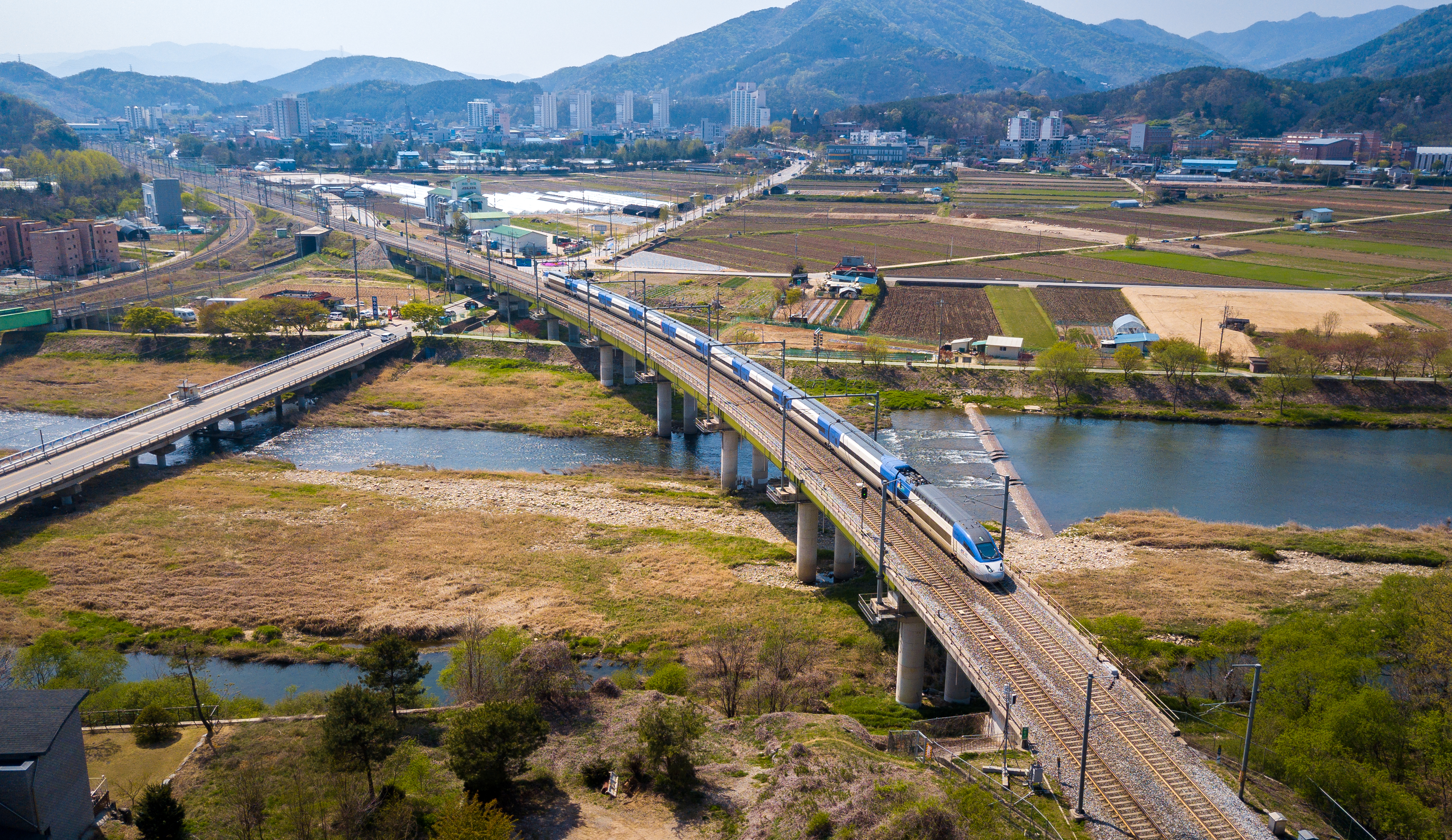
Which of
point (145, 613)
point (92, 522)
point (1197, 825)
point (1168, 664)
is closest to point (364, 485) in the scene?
point (92, 522)

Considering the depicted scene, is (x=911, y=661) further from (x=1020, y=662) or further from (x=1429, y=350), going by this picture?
(x=1429, y=350)

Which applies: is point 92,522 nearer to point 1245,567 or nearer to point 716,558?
point 716,558

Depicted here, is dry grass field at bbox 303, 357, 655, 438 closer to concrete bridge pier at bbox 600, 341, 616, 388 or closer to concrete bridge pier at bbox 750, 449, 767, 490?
concrete bridge pier at bbox 600, 341, 616, 388

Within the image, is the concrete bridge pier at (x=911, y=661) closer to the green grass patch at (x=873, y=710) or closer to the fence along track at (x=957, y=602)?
the green grass patch at (x=873, y=710)

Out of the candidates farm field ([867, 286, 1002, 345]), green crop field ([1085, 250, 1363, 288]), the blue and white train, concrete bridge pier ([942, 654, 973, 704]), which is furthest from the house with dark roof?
green crop field ([1085, 250, 1363, 288])

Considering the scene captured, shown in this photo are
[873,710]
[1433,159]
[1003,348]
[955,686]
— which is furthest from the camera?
[1433,159]

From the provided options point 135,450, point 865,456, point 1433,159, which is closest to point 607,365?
point 135,450
